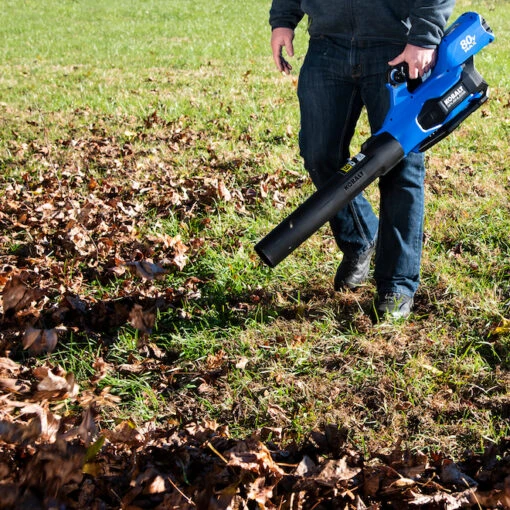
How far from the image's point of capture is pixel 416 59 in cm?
258

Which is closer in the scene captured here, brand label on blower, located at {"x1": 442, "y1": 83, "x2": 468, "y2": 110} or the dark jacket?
the dark jacket

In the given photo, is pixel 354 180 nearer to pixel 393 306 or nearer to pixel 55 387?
pixel 393 306

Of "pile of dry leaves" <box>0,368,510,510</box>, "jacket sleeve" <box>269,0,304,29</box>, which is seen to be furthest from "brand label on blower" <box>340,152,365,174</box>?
"pile of dry leaves" <box>0,368,510,510</box>

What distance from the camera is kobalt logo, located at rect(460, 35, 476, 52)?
8.61 ft

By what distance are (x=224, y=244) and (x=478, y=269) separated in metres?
1.51

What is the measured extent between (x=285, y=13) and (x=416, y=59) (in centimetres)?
89

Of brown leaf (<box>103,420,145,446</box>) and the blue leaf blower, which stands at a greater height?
the blue leaf blower

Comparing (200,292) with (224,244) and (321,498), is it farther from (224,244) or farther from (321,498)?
(321,498)

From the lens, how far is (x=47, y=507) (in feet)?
5.98

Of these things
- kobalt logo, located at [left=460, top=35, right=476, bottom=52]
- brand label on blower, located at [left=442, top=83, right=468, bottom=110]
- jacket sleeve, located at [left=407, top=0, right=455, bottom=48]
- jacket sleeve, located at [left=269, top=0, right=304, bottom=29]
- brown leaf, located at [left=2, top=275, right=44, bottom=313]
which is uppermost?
jacket sleeve, located at [left=269, top=0, right=304, bottom=29]

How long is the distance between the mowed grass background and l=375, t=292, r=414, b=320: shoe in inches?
2.9

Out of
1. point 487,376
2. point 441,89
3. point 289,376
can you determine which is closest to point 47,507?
point 289,376

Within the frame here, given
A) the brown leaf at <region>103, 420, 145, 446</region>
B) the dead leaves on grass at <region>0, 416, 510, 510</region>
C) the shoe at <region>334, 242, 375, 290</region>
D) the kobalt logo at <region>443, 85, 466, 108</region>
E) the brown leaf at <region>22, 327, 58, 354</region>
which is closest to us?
the dead leaves on grass at <region>0, 416, 510, 510</region>

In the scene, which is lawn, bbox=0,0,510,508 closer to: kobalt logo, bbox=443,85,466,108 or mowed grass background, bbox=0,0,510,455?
mowed grass background, bbox=0,0,510,455
